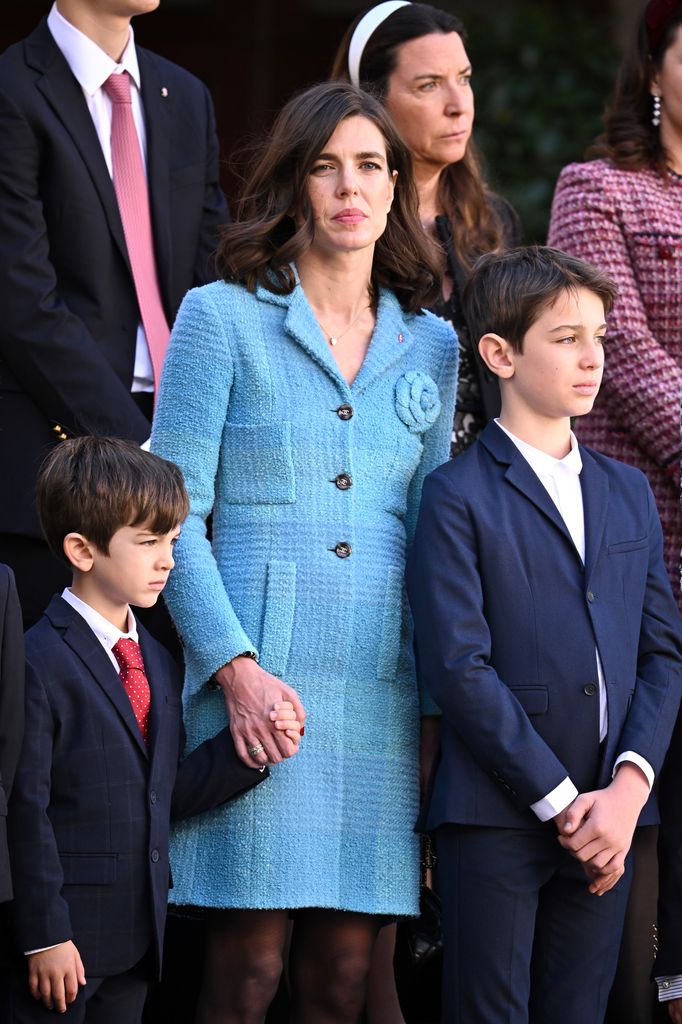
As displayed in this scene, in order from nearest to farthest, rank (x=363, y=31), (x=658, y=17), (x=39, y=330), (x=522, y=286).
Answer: (x=522, y=286), (x=39, y=330), (x=658, y=17), (x=363, y=31)

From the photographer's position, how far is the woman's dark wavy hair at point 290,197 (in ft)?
10.9

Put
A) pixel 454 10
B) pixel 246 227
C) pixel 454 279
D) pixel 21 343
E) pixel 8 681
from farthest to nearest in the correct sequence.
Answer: pixel 454 10
pixel 454 279
pixel 21 343
pixel 246 227
pixel 8 681

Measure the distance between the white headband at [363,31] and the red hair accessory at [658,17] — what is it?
1.99 feet

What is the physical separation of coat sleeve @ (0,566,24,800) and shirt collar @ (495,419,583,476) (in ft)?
3.30

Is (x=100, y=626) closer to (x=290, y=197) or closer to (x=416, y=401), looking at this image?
(x=416, y=401)

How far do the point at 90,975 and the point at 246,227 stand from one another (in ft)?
4.68

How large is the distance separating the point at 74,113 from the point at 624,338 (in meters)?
1.30

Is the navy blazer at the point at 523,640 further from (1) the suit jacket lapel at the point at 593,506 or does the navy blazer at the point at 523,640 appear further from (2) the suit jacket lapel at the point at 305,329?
(2) the suit jacket lapel at the point at 305,329

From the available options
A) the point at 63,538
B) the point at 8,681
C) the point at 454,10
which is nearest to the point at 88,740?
the point at 8,681

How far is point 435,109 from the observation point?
13.6ft

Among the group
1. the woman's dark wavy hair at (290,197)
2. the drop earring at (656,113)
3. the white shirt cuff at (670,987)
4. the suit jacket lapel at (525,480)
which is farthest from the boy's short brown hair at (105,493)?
the drop earring at (656,113)

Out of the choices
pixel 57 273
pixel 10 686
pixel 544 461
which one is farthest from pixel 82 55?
pixel 10 686

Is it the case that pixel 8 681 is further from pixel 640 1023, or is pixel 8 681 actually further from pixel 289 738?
pixel 640 1023

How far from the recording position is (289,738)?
3033 millimetres
